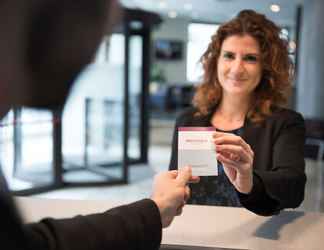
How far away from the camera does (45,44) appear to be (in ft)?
1.37

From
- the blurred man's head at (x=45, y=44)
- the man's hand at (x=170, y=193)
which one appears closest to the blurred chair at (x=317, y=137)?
the man's hand at (x=170, y=193)

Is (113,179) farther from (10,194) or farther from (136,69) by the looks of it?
(10,194)

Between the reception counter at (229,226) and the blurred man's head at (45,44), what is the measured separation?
2.07ft

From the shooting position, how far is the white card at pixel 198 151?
1.04 metres

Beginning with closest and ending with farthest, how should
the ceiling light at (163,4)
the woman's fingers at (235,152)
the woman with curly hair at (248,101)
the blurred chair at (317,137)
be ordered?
the woman's fingers at (235,152) < the woman with curly hair at (248,101) < the blurred chair at (317,137) < the ceiling light at (163,4)

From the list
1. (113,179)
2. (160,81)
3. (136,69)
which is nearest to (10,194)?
(113,179)

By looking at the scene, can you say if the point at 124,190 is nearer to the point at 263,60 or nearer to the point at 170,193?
the point at 263,60

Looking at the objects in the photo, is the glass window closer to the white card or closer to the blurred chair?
the white card

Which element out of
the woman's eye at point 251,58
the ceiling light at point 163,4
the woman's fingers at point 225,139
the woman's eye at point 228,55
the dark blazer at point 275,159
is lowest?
the dark blazer at point 275,159

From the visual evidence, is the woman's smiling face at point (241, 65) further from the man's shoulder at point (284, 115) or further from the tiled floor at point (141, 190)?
the tiled floor at point (141, 190)

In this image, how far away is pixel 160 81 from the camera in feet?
43.9

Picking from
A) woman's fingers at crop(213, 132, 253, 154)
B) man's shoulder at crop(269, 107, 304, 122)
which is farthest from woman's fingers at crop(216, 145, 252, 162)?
man's shoulder at crop(269, 107, 304, 122)

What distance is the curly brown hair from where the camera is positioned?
1.57 m

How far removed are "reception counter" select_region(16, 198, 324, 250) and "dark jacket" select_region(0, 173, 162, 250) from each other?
0.36 metres
